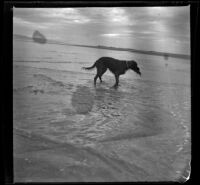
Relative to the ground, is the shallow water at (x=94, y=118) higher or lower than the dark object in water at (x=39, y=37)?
lower

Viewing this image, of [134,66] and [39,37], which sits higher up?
[39,37]

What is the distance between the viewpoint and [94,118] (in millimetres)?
1173

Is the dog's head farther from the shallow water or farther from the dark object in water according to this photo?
the dark object in water

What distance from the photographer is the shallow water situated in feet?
3.68

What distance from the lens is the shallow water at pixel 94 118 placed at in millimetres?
1123

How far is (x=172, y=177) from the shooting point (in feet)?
3.71

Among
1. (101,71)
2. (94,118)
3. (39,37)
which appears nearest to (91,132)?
(94,118)

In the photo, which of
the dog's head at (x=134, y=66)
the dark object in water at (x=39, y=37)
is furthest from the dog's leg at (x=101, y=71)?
the dark object in water at (x=39, y=37)

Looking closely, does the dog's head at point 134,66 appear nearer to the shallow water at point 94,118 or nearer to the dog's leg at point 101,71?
the shallow water at point 94,118

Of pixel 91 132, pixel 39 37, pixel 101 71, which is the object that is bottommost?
pixel 91 132

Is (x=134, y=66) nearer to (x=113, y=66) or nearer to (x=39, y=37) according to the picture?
(x=113, y=66)

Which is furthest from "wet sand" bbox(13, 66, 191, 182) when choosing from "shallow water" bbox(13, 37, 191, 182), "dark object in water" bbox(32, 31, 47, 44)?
"dark object in water" bbox(32, 31, 47, 44)
